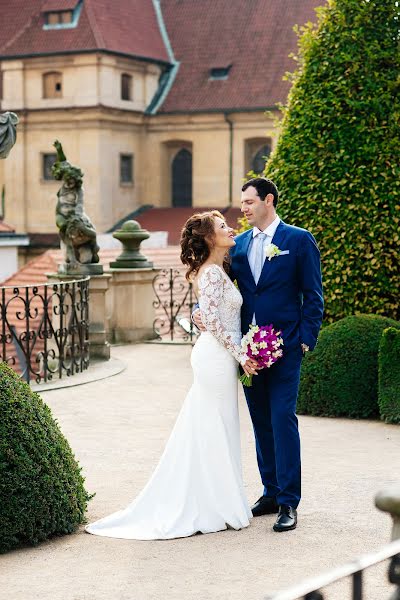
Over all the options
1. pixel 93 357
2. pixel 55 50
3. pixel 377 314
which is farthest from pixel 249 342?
pixel 55 50

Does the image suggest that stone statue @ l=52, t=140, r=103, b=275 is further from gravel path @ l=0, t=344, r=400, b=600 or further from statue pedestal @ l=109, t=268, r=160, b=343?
gravel path @ l=0, t=344, r=400, b=600

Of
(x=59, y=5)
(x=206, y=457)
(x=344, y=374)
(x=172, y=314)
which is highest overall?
(x=59, y=5)

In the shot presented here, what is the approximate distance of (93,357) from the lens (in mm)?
13930

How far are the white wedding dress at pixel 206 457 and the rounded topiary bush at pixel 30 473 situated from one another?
0.28 m

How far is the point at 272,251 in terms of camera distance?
21.0ft

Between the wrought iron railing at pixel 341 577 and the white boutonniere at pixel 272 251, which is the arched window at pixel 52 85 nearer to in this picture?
the white boutonniere at pixel 272 251

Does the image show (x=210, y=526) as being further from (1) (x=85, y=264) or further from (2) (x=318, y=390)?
(1) (x=85, y=264)

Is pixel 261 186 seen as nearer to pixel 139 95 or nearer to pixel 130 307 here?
pixel 130 307

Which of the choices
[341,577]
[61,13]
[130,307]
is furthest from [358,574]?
[61,13]

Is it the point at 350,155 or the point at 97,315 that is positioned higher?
the point at 350,155

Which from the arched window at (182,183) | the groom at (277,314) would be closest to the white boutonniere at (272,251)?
the groom at (277,314)

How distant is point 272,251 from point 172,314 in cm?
1092

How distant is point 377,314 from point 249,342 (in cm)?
459

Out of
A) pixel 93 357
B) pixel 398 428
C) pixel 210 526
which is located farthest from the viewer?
pixel 93 357
